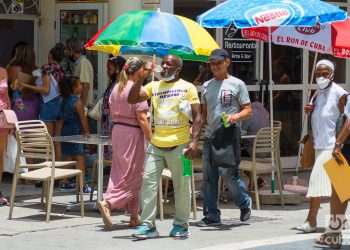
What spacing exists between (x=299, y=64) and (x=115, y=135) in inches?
245

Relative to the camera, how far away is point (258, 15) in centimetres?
1098

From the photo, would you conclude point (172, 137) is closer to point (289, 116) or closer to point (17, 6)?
point (17, 6)

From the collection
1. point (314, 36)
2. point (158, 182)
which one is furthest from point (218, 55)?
point (314, 36)

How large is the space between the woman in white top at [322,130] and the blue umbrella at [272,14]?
1.31 m

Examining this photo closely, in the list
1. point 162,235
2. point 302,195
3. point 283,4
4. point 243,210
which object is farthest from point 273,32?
point 162,235

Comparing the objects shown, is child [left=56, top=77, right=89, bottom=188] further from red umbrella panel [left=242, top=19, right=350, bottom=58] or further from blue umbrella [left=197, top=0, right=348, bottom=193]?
red umbrella panel [left=242, top=19, right=350, bottom=58]

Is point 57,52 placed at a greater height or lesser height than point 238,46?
lesser

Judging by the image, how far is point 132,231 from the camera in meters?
9.71

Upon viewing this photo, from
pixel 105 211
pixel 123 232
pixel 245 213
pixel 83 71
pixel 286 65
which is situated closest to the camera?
pixel 105 211

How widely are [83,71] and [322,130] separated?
4922 millimetres

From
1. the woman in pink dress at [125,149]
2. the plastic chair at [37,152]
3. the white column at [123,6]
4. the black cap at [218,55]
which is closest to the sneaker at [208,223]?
the woman in pink dress at [125,149]

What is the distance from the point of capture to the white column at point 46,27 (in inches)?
553

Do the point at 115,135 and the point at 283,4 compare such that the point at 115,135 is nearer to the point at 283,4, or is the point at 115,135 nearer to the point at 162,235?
the point at 162,235

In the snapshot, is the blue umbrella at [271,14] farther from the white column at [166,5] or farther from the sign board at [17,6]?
the sign board at [17,6]
